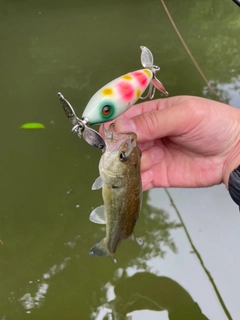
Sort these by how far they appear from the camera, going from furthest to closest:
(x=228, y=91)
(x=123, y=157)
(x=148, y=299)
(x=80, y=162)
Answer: (x=228, y=91) → (x=80, y=162) → (x=148, y=299) → (x=123, y=157)

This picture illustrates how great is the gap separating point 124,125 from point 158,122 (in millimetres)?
134

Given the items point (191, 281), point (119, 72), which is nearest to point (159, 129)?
point (191, 281)

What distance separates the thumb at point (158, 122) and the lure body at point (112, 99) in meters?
0.22

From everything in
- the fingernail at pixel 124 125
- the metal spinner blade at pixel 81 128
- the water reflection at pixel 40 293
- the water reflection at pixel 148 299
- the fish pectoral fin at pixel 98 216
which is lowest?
the water reflection at pixel 148 299

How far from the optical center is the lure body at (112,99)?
2.93 ft

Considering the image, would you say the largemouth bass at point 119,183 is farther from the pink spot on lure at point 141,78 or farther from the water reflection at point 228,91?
the water reflection at point 228,91

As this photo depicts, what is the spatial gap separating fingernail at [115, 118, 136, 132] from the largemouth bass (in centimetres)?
10

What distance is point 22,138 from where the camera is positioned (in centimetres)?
267

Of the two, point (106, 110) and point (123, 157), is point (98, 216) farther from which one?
point (106, 110)

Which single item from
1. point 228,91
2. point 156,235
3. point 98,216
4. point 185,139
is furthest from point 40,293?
point 228,91

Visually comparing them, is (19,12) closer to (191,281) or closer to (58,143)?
(58,143)

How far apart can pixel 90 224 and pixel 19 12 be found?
8.13 ft

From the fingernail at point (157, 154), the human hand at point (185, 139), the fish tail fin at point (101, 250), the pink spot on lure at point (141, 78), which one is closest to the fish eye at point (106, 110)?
the pink spot on lure at point (141, 78)

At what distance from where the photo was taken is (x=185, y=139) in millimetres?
1416
